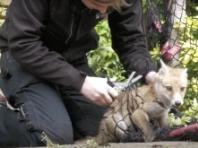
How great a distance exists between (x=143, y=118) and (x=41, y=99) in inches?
23.0

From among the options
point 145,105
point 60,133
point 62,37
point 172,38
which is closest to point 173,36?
point 172,38

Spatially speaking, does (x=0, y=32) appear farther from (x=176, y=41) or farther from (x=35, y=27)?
(x=176, y=41)

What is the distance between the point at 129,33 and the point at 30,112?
810mm

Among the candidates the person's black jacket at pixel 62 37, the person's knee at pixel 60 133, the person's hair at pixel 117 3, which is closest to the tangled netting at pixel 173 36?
the person's black jacket at pixel 62 37

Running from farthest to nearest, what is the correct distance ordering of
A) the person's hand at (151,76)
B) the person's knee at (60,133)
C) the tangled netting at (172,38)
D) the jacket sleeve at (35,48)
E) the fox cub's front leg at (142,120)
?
the tangled netting at (172,38) → the person's hand at (151,76) → the fox cub's front leg at (142,120) → the person's knee at (60,133) → the jacket sleeve at (35,48)

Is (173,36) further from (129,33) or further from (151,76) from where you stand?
(151,76)

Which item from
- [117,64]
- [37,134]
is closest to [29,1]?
[37,134]

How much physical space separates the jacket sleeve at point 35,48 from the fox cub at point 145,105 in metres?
0.46

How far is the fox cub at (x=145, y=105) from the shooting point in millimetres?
3754

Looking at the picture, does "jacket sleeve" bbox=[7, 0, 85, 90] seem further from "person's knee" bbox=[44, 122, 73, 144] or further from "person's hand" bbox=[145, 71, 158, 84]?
"person's hand" bbox=[145, 71, 158, 84]

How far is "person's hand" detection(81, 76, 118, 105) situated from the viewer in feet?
10.7

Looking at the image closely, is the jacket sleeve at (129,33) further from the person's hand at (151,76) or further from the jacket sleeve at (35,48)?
the jacket sleeve at (35,48)

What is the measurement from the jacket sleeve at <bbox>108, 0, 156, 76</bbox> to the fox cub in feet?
0.40

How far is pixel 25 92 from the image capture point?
377 centimetres
